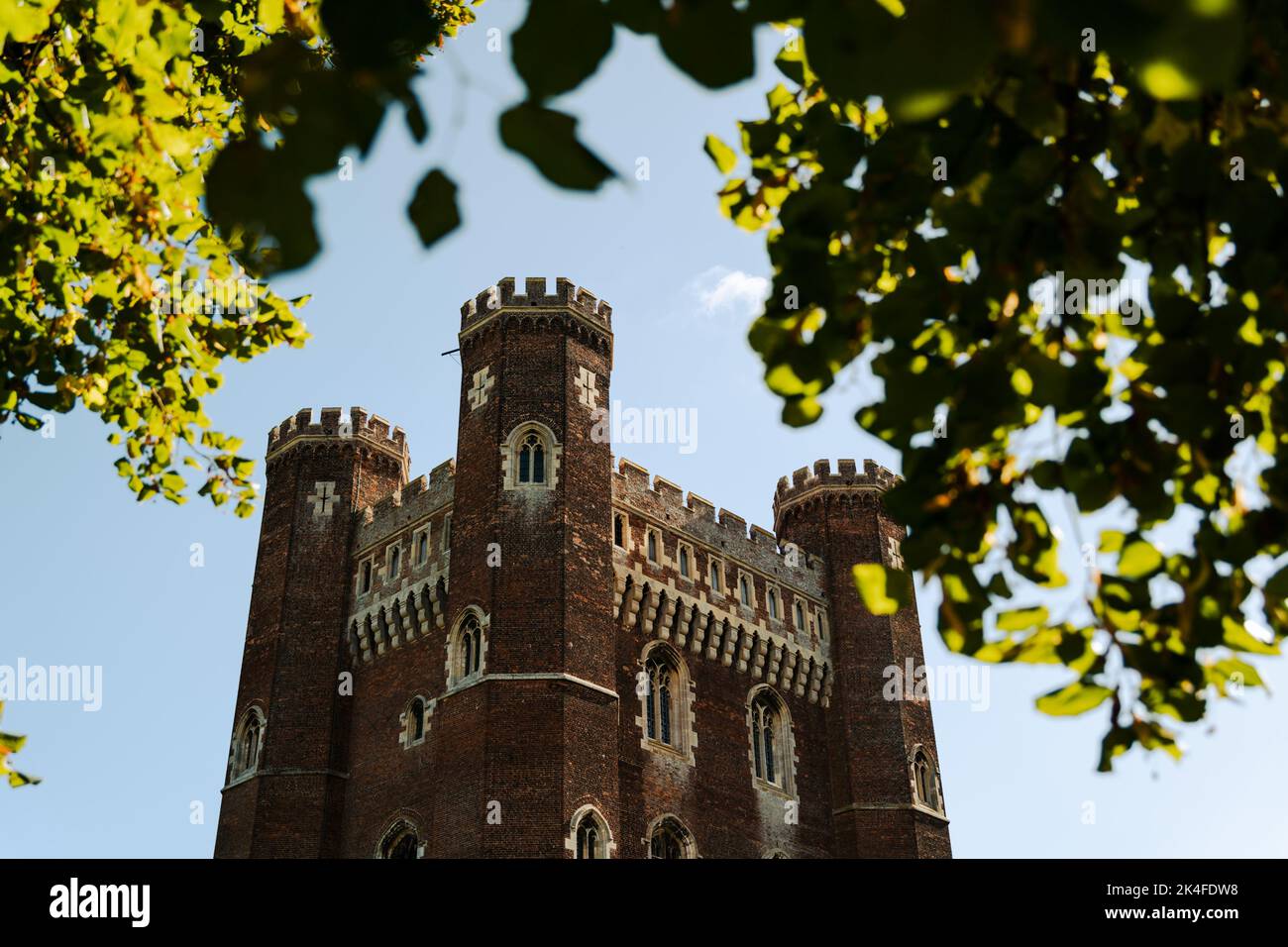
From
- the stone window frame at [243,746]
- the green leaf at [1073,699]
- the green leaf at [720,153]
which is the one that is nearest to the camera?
the green leaf at [1073,699]

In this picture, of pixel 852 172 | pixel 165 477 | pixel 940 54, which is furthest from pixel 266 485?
pixel 940 54

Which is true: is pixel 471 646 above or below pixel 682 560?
below

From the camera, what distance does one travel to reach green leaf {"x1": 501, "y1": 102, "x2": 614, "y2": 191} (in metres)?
2.43

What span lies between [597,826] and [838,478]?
14.8 m

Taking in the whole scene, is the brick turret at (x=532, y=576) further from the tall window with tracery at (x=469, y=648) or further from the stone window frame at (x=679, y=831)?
the stone window frame at (x=679, y=831)

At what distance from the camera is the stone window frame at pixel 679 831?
25500 mm

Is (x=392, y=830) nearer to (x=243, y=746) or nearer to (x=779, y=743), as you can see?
(x=243, y=746)

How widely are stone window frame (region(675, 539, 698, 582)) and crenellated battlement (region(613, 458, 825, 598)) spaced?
0.32 metres

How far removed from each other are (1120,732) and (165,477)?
8564 mm

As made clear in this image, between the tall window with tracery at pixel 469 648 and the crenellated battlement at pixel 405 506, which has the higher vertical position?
the crenellated battlement at pixel 405 506

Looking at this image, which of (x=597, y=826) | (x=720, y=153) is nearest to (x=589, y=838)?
(x=597, y=826)

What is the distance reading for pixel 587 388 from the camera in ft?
92.2

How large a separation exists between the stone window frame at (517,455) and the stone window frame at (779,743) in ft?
26.4

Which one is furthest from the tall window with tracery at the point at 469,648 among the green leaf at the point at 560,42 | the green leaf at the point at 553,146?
the green leaf at the point at 560,42
